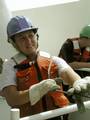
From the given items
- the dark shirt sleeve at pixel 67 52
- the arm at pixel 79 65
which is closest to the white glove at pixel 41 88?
the arm at pixel 79 65

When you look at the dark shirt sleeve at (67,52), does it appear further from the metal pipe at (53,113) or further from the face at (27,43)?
the metal pipe at (53,113)

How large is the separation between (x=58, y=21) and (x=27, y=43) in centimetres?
128

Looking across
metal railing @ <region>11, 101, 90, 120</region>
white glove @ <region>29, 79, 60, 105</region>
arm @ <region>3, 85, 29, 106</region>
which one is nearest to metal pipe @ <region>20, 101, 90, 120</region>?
metal railing @ <region>11, 101, 90, 120</region>

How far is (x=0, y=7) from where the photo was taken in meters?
2.04

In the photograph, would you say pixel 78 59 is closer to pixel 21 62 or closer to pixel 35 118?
pixel 21 62

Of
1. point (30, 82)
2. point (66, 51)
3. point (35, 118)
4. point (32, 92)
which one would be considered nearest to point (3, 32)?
point (66, 51)

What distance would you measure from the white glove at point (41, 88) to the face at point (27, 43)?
0.25 meters

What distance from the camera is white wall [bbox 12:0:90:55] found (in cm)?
259

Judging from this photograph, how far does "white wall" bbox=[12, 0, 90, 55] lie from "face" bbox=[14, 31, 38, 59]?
1.07 meters

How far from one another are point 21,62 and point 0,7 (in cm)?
74

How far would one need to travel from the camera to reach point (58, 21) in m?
2.67

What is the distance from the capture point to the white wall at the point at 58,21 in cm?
259

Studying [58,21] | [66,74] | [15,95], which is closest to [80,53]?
[58,21]

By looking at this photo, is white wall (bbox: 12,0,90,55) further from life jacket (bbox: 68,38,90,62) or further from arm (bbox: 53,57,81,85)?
arm (bbox: 53,57,81,85)
